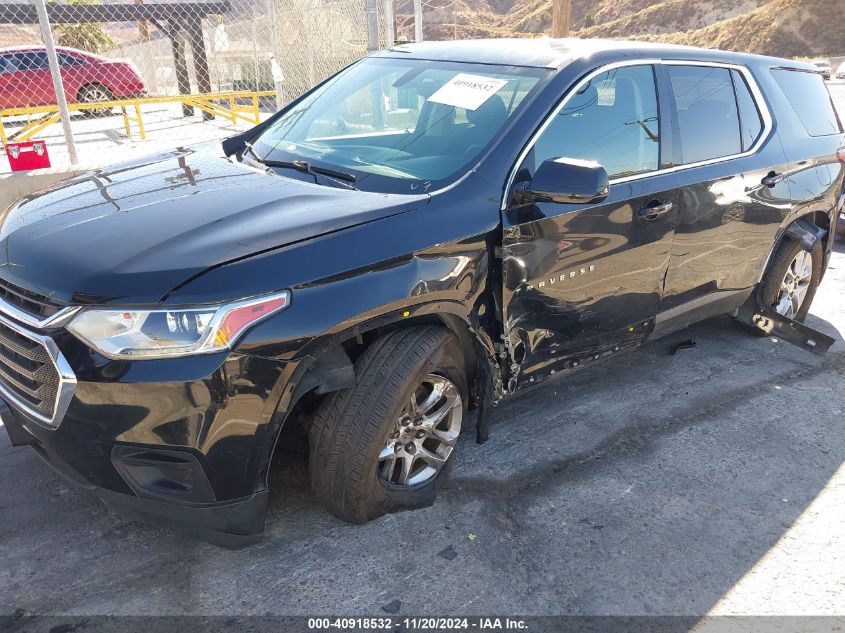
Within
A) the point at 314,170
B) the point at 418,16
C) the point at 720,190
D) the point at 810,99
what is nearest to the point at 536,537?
the point at 314,170

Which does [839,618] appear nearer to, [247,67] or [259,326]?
[259,326]

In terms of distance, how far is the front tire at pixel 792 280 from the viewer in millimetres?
4562

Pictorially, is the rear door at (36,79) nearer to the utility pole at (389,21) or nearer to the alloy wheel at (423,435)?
the utility pole at (389,21)

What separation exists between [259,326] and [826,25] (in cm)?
5496

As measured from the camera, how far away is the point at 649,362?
4477mm

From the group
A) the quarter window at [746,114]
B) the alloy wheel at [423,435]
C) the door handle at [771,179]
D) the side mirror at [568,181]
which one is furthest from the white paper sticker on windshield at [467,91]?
the door handle at [771,179]

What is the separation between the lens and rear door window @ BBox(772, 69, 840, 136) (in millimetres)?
4469

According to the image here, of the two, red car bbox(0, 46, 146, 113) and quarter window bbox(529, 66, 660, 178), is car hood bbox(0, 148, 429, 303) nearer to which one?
quarter window bbox(529, 66, 660, 178)

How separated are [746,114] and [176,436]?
11.9ft

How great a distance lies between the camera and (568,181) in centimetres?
274

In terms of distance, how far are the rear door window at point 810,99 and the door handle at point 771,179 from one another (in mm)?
613

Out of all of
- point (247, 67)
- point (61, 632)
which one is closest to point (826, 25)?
point (247, 67)

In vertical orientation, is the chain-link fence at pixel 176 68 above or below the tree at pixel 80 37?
below

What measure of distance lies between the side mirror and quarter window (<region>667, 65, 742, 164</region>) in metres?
1.11
